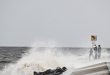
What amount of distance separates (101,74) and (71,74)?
5.62 feet

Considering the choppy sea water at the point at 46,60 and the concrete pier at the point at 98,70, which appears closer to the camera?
the concrete pier at the point at 98,70

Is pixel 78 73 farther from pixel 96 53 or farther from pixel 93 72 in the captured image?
pixel 96 53

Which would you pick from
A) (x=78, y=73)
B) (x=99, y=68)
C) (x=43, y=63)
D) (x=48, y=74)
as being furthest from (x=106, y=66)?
(x=43, y=63)

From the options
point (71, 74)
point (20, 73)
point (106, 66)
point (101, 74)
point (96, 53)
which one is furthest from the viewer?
point (96, 53)

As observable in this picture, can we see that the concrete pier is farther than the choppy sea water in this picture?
No

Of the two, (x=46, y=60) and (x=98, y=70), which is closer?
(x=98, y=70)

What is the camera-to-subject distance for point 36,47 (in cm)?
5062

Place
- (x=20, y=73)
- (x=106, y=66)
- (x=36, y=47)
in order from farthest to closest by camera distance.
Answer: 1. (x=36, y=47)
2. (x=20, y=73)
3. (x=106, y=66)

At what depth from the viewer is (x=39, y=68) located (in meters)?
22.9

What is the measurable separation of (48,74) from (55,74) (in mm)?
913

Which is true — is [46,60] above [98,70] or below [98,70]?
below

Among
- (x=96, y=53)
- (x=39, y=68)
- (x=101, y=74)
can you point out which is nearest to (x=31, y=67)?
(x=39, y=68)

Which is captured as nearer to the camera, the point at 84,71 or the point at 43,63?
the point at 84,71

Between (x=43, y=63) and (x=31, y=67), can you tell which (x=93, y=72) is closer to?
(x=31, y=67)
